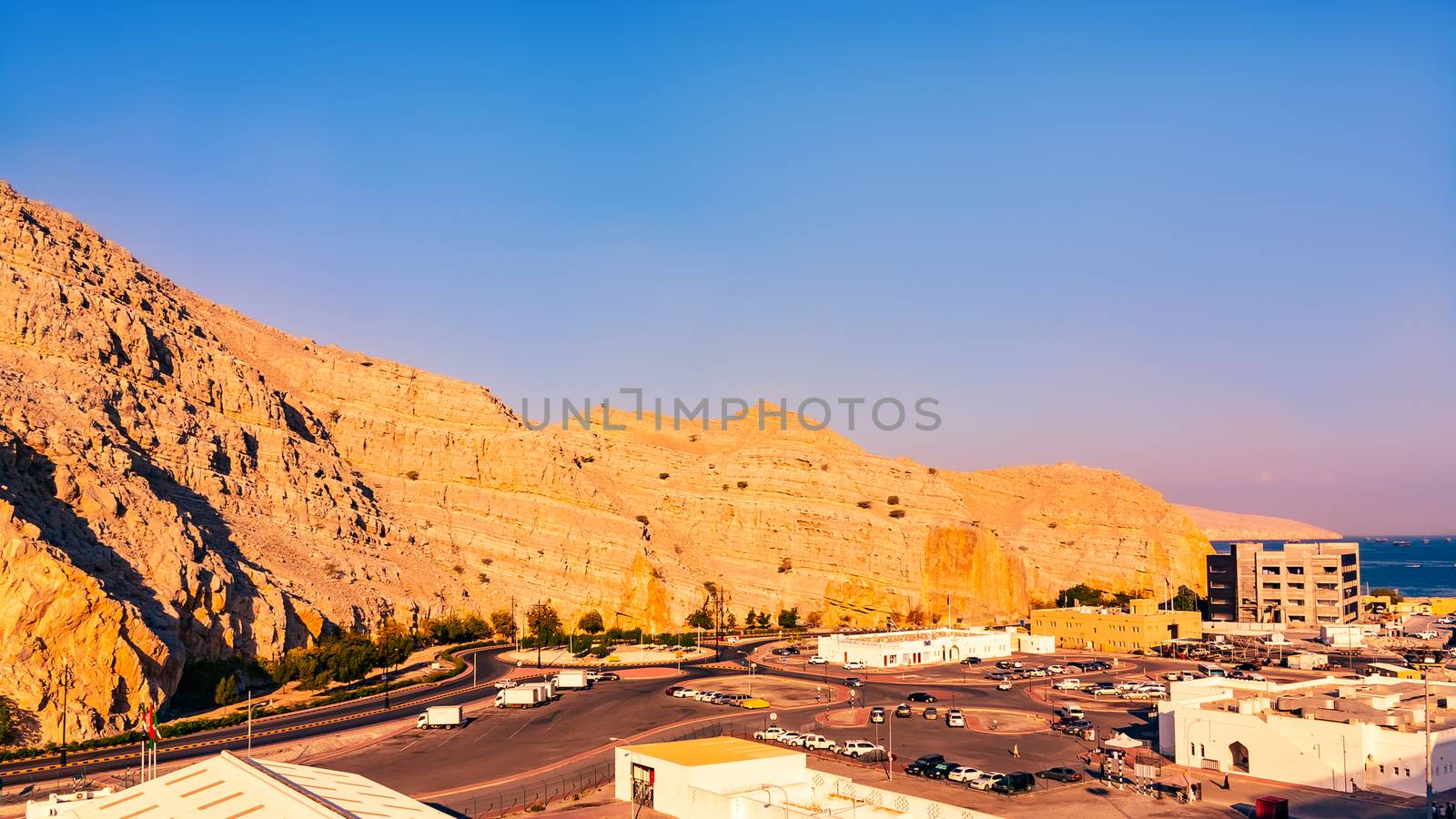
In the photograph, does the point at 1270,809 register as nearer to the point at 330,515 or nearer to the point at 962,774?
the point at 962,774

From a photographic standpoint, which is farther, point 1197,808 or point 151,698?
point 151,698

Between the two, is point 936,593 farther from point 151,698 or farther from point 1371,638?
point 151,698

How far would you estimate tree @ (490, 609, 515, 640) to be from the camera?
11219cm

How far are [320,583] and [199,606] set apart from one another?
17.6 m

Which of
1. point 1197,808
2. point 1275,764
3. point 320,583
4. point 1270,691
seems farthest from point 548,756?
point 320,583

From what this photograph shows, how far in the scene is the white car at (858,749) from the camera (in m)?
54.1

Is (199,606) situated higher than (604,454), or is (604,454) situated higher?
(604,454)

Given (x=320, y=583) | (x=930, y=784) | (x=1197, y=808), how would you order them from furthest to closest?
(x=320, y=583) → (x=930, y=784) → (x=1197, y=808)

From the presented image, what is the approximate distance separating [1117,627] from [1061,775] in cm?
Result: 6704

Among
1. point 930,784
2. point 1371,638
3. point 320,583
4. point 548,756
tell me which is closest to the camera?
point 930,784

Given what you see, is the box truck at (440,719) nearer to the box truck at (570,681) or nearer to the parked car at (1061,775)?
the box truck at (570,681)

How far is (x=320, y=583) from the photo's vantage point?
93.1m

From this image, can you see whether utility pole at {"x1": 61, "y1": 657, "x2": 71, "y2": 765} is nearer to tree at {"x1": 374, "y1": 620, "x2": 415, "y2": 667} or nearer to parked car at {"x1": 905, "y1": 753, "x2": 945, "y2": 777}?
tree at {"x1": 374, "y1": 620, "x2": 415, "y2": 667}

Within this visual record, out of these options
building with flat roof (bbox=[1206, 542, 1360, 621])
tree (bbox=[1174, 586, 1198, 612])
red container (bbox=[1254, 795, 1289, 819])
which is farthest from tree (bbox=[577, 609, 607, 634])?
red container (bbox=[1254, 795, 1289, 819])
